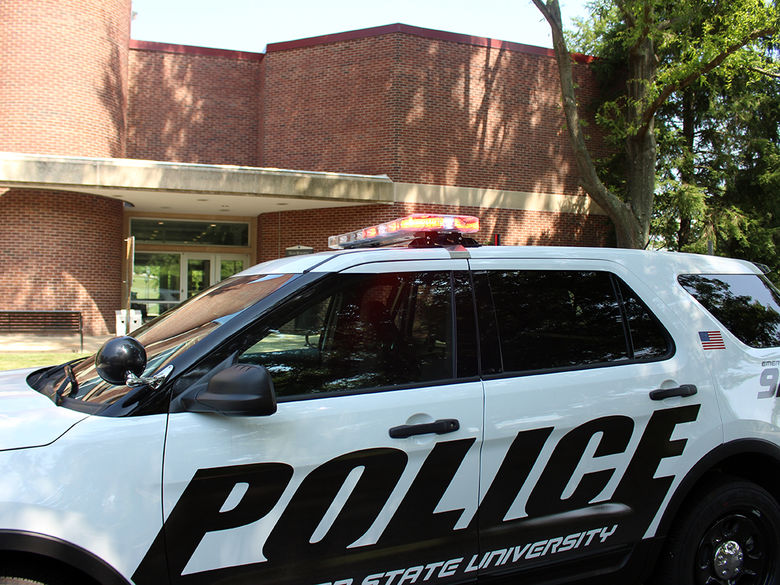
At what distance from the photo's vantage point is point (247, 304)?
220 centimetres

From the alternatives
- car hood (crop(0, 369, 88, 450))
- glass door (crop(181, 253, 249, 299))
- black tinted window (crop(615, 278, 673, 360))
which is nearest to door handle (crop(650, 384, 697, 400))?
black tinted window (crop(615, 278, 673, 360))

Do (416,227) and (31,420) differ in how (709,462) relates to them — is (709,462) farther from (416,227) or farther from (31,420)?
(31,420)

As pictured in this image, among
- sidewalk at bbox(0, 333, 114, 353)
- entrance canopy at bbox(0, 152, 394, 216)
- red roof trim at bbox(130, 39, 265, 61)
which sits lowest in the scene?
sidewalk at bbox(0, 333, 114, 353)

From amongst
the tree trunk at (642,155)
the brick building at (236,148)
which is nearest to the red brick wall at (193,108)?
the brick building at (236,148)

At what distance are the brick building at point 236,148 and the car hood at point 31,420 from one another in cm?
1256

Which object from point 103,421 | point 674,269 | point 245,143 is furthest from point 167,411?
point 245,143

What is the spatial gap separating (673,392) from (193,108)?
18039 millimetres

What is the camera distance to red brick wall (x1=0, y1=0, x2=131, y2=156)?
14.9 m

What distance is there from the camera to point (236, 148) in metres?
18.2

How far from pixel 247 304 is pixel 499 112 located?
15499mm

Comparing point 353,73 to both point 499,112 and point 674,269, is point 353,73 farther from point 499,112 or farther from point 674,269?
point 674,269

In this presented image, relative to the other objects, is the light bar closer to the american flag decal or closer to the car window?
the car window

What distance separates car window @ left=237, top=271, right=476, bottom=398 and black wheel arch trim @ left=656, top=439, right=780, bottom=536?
116 cm

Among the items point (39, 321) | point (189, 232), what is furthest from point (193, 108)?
point (39, 321)
